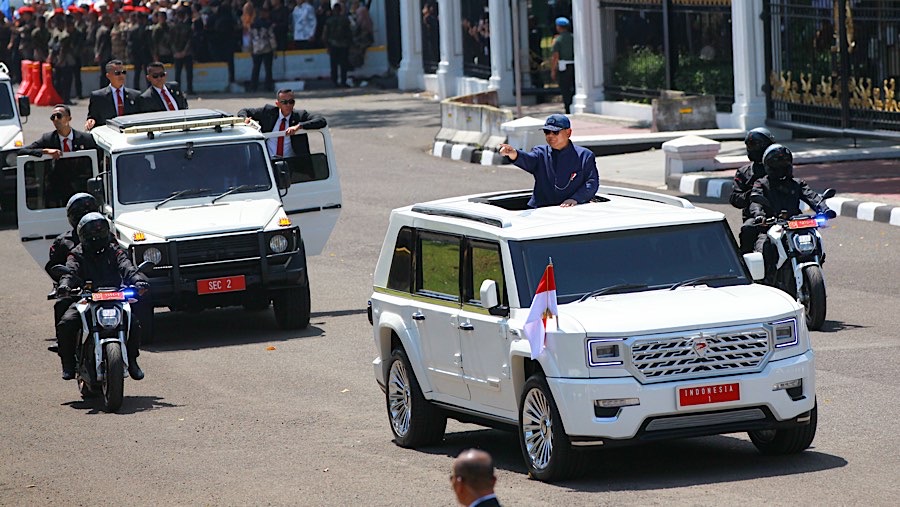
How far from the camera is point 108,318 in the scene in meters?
12.6

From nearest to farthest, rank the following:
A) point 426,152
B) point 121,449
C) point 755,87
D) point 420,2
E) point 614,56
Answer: point 121,449 < point 755,87 < point 426,152 < point 614,56 < point 420,2

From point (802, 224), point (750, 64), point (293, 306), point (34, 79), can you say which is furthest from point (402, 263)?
point (34, 79)

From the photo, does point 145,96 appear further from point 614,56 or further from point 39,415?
point 614,56

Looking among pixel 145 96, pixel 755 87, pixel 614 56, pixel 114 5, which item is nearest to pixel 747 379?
pixel 145 96

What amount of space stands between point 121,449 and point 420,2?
34731mm

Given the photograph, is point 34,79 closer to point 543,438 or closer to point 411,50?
point 411,50

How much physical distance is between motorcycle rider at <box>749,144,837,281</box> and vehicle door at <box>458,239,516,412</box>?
4922 mm

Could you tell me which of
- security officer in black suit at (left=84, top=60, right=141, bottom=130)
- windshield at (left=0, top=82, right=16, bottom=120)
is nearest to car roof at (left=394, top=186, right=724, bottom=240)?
security officer in black suit at (left=84, top=60, right=141, bottom=130)

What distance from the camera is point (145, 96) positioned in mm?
18828

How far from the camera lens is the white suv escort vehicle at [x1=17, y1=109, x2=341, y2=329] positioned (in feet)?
50.4

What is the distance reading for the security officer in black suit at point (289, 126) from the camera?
56.4 ft

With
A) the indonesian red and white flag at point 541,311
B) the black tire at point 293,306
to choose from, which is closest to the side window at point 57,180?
the black tire at point 293,306

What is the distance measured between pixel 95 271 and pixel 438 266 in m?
3.59

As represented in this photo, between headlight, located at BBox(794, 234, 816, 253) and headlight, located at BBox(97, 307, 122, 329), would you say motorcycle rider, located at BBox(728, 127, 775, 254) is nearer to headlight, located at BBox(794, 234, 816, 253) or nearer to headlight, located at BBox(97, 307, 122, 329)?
headlight, located at BBox(794, 234, 816, 253)
